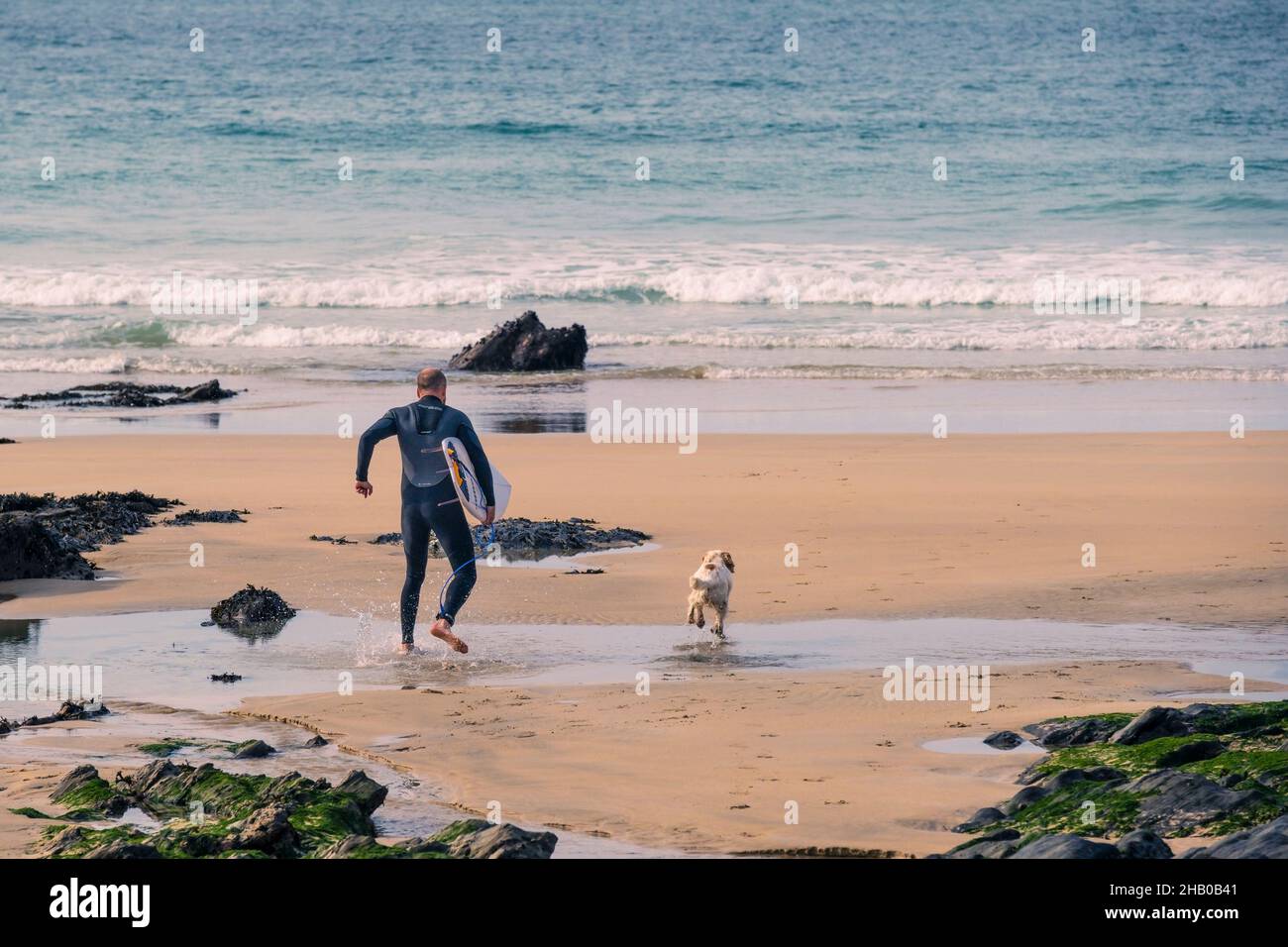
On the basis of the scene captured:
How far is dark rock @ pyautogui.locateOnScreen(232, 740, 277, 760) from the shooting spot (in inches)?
286

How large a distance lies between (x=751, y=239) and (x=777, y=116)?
13.7 metres

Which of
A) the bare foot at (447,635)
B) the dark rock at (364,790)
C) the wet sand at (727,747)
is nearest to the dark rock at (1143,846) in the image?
the wet sand at (727,747)

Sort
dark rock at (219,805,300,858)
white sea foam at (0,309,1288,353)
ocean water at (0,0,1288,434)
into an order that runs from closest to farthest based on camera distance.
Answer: dark rock at (219,805,300,858), ocean water at (0,0,1288,434), white sea foam at (0,309,1288,353)

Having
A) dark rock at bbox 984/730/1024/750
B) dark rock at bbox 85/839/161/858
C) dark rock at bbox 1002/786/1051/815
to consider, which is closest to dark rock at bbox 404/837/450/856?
dark rock at bbox 85/839/161/858

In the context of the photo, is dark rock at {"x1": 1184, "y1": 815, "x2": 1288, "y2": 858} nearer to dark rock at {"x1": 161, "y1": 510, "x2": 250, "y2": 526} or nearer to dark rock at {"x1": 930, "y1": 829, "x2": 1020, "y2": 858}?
dark rock at {"x1": 930, "y1": 829, "x2": 1020, "y2": 858}

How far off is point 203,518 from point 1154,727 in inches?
351

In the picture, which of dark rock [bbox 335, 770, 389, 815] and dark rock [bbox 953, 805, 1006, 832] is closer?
dark rock [bbox 953, 805, 1006, 832]

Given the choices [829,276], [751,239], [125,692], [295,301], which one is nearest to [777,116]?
[751,239]

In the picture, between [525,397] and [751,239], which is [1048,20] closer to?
[751,239]

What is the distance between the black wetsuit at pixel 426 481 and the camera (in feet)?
A: 31.6

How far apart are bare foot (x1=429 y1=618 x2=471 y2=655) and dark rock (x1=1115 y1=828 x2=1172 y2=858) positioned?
481 cm

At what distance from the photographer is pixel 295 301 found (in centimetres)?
3400

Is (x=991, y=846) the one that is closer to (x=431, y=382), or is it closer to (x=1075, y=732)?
(x=1075, y=732)

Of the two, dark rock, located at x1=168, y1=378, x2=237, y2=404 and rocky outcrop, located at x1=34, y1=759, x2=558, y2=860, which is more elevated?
dark rock, located at x1=168, y1=378, x2=237, y2=404
